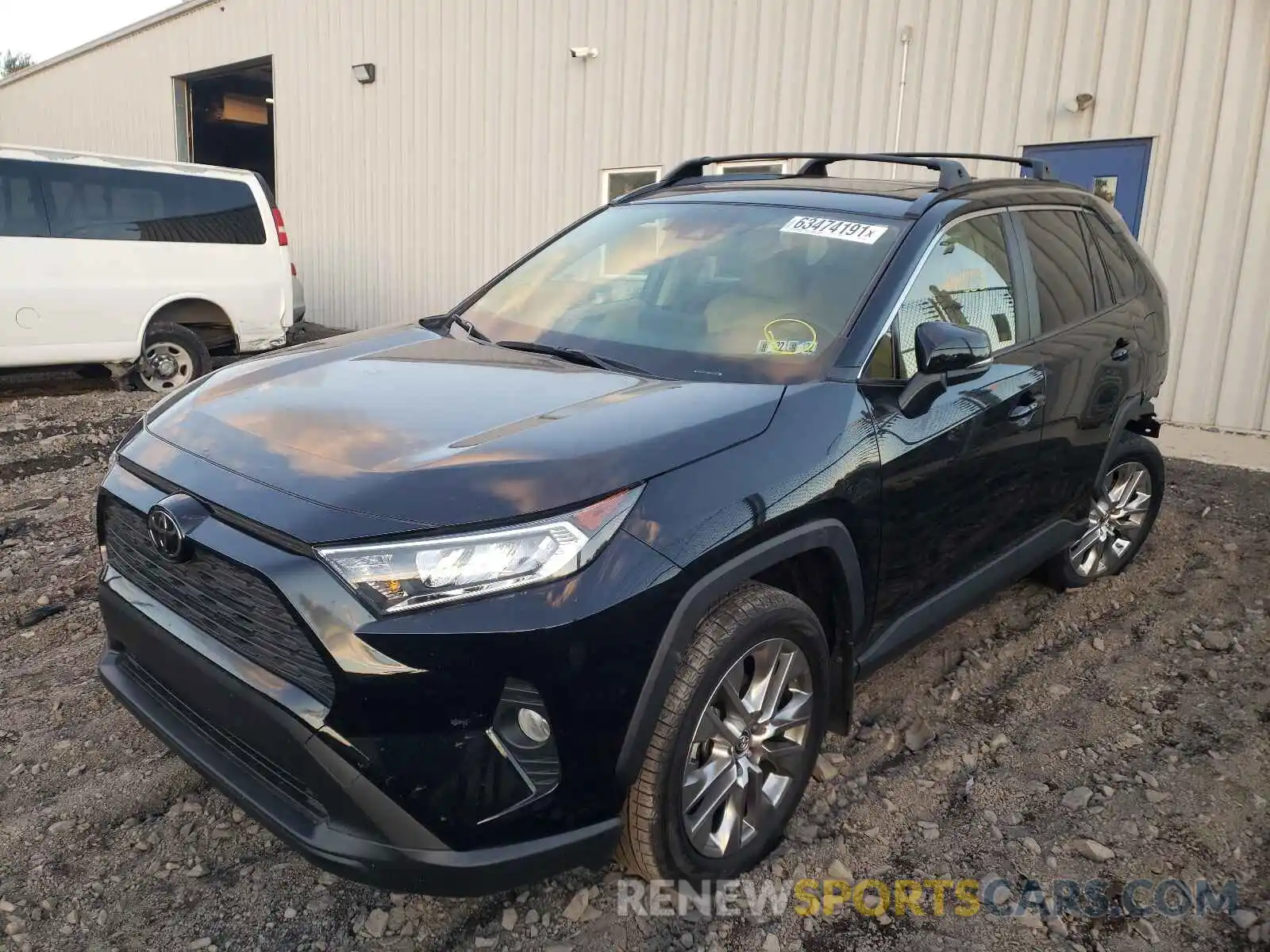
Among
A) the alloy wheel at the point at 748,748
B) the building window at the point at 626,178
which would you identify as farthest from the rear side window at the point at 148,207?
the alloy wheel at the point at 748,748

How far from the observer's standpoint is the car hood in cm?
202

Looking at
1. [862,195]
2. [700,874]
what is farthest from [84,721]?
[862,195]

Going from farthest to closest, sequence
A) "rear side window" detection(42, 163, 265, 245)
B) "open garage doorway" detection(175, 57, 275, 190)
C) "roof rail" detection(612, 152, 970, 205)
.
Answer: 1. "open garage doorway" detection(175, 57, 275, 190)
2. "rear side window" detection(42, 163, 265, 245)
3. "roof rail" detection(612, 152, 970, 205)

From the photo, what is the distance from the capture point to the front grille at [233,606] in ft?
6.54

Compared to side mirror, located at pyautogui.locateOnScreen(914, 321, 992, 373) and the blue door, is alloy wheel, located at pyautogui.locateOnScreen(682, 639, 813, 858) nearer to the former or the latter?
side mirror, located at pyautogui.locateOnScreen(914, 321, 992, 373)

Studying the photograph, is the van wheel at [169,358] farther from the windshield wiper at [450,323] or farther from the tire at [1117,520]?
the tire at [1117,520]

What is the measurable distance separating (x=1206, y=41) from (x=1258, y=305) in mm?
1962

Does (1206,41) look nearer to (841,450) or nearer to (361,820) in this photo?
(841,450)

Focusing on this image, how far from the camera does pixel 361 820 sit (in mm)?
1958

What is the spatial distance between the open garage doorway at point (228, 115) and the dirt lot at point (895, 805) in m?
15.5

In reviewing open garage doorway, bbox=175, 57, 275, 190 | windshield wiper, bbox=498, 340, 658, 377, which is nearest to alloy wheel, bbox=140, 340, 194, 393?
windshield wiper, bbox=498, 340, 658, 377

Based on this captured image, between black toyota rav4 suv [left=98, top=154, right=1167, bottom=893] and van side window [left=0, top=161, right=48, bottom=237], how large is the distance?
610 centimetres

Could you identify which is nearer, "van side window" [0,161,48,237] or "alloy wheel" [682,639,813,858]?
"alloy wheel" [682,639,813,858]

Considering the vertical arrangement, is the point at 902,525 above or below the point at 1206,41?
below
